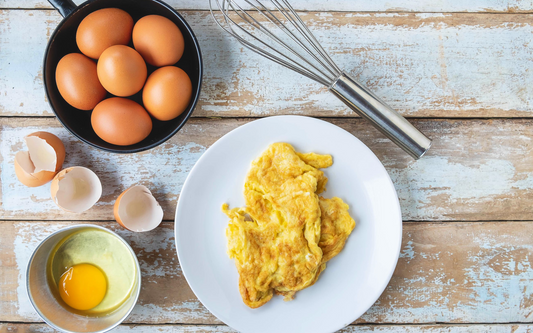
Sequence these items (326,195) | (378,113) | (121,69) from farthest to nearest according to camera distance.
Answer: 1. (326,195)
2. (378,113)
3. (121,69)

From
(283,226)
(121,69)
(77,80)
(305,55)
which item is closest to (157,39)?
(121,69)

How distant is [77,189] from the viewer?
4.39 ft

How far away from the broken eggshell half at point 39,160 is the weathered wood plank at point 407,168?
0.33 feet

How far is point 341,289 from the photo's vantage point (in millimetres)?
1326

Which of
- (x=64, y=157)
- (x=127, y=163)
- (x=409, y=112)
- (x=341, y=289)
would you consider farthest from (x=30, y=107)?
(x=409, y=112)

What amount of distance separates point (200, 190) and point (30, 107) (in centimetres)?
78

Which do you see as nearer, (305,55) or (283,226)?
(283,226)

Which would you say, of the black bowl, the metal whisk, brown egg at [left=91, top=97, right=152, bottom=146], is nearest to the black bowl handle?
the black bowl

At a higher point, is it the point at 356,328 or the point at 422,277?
the point at 422,277

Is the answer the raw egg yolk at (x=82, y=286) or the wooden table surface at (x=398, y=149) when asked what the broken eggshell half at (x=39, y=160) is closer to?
the wooden table surface at (x=398, y=149)

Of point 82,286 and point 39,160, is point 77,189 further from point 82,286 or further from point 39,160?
point 82,286

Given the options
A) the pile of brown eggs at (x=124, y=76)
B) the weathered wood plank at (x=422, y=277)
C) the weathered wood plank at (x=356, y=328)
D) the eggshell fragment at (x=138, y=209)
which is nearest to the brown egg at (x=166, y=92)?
the pile of brown eggs at (x=124, y=76)

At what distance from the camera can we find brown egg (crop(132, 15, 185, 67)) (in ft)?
3.74

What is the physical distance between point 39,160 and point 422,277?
1.57 meters
